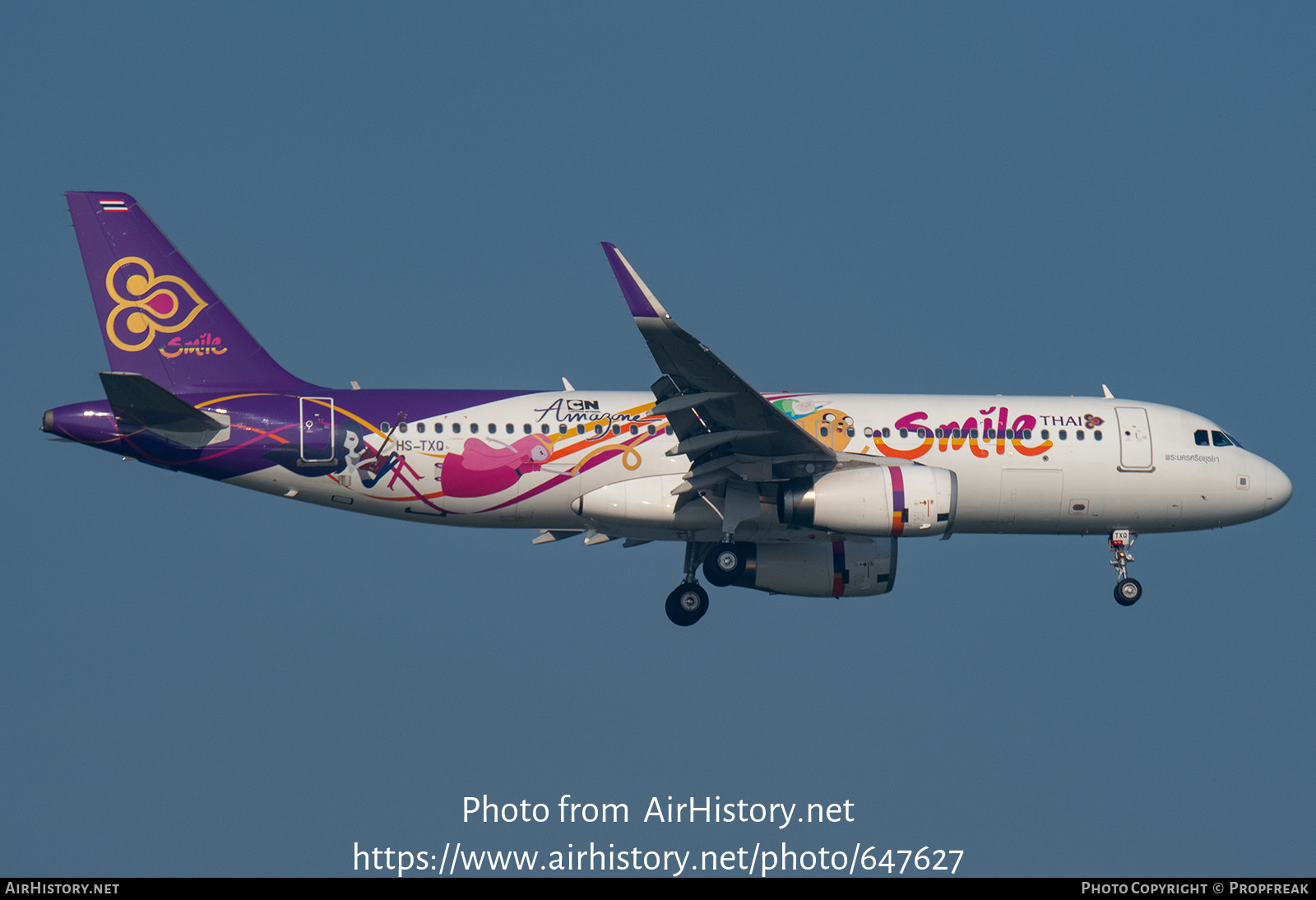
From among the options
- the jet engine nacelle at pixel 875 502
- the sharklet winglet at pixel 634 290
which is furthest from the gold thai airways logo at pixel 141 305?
the jet engine nacelle at pixel 875 502

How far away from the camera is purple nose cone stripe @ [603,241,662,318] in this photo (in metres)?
26.4

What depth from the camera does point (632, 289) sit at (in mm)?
A: 26484

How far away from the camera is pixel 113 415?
28766 millimetres

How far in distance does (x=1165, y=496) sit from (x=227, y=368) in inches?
754

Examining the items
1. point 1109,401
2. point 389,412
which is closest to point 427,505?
point 389,412

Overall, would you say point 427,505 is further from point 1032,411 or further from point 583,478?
point 1032,411

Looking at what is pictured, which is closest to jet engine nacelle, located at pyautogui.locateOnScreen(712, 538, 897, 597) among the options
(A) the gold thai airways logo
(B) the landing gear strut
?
(B) the landing gear strut

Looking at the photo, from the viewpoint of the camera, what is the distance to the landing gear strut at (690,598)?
31.8 meters

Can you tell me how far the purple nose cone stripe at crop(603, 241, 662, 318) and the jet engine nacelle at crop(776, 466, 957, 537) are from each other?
4.86 meters

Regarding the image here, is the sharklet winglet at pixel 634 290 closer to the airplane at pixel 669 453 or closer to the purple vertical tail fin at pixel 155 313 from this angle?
the airplane at pixel 669 453

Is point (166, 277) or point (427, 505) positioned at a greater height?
point (166, 277)

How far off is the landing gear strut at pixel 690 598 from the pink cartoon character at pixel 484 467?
153 inches

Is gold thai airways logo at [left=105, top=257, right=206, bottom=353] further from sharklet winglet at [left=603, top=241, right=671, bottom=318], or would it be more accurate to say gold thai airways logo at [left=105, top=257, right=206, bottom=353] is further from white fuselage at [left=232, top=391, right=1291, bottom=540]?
sharklet winglet at [left=603, top=241, right=671, bottom=318]

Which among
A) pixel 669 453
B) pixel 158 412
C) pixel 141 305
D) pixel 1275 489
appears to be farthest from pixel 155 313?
pixel 1275 489
